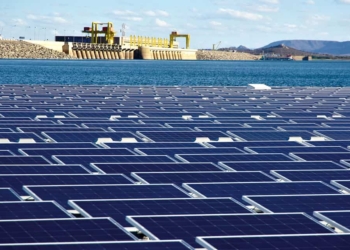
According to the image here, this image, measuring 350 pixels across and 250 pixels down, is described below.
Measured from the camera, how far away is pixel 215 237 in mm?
15648

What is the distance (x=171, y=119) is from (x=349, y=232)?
25913mm

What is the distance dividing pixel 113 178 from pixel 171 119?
19.9 meters

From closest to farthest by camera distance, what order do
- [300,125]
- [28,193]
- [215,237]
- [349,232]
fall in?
[215,237] → [349,232] → [28,193] → [300,125]

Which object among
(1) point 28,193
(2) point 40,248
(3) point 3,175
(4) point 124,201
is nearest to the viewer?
(2) point 40,248

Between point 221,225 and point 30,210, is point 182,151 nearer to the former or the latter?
point 30,210

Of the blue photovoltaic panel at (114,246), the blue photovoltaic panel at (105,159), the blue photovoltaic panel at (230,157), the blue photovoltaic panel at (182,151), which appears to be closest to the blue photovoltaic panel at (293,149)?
the blue photovoltaic panel at (182,151)

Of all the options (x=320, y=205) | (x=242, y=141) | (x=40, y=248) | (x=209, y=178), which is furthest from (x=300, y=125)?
(x=40, y=248)

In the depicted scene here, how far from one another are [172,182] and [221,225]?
5.75m

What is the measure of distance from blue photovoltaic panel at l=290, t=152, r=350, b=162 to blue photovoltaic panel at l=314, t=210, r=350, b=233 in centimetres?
907

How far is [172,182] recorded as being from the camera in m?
22.6

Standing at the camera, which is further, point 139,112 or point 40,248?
point 139,112

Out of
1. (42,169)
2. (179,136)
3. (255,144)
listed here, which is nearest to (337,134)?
(255,144)

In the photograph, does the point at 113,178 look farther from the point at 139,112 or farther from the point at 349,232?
the point at 139,112

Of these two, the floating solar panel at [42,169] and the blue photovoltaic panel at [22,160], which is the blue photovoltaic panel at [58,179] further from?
the blue photovoltaic panel at [22,160]
